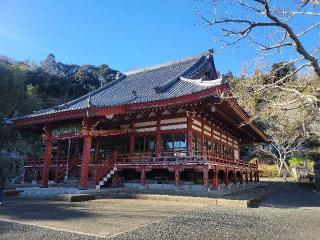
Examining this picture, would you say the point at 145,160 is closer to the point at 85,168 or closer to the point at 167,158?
the point at 167,158

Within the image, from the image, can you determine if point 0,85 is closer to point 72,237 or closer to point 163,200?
point 163,200

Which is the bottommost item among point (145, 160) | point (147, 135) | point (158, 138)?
point (145, 160)

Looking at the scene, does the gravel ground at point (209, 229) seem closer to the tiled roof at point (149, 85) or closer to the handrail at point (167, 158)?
the handrail at point (167, 158)

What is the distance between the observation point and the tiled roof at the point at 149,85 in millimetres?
17375

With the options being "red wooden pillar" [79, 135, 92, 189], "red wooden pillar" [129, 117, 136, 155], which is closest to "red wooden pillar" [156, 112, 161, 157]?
"red wooden pillar" [129, 117, 136, 155]

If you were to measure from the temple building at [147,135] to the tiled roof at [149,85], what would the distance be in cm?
11

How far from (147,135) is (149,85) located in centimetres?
481

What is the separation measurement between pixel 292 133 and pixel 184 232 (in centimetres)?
3698

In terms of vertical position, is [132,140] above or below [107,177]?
above

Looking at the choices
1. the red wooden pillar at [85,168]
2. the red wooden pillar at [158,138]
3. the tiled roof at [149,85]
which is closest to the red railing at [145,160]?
the red wooden pillar at [158,138]

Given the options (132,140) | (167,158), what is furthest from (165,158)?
(132,140)

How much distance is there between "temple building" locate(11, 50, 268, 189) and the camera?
14.9m

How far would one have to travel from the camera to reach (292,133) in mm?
39562

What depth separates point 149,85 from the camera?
69.3 ft
